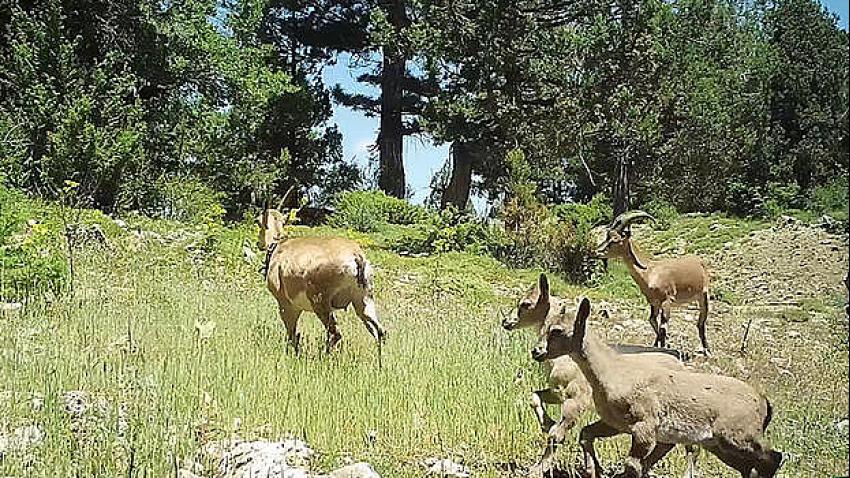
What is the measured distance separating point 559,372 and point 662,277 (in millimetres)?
4874

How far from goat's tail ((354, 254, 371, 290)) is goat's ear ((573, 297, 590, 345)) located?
313 centimetres

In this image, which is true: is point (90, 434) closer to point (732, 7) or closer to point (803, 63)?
point (803, 63)

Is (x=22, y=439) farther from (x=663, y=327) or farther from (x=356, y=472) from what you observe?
(x=663, y=327)

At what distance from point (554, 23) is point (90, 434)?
16.4m

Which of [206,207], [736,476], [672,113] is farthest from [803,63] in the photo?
[672,113]

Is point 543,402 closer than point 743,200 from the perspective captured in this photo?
Yes

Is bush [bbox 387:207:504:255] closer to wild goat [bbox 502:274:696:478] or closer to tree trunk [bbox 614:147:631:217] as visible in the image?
tree trunk [bbox 614:147:631:217]

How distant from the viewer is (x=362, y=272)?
6312 millimetres

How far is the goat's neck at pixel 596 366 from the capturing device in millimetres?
3271

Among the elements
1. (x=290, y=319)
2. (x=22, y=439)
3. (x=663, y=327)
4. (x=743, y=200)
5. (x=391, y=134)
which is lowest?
(x=663, y=327)

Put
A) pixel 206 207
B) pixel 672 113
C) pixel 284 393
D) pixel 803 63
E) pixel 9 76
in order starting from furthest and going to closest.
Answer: pixel 672 113 < pixel 206 207 < pixel 9 76 < pixel 284 393 < pixel 803 63

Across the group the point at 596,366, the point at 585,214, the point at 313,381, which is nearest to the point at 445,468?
the point at 596,366

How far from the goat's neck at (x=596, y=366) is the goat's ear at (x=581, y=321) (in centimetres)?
5

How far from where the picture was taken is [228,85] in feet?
66.5
